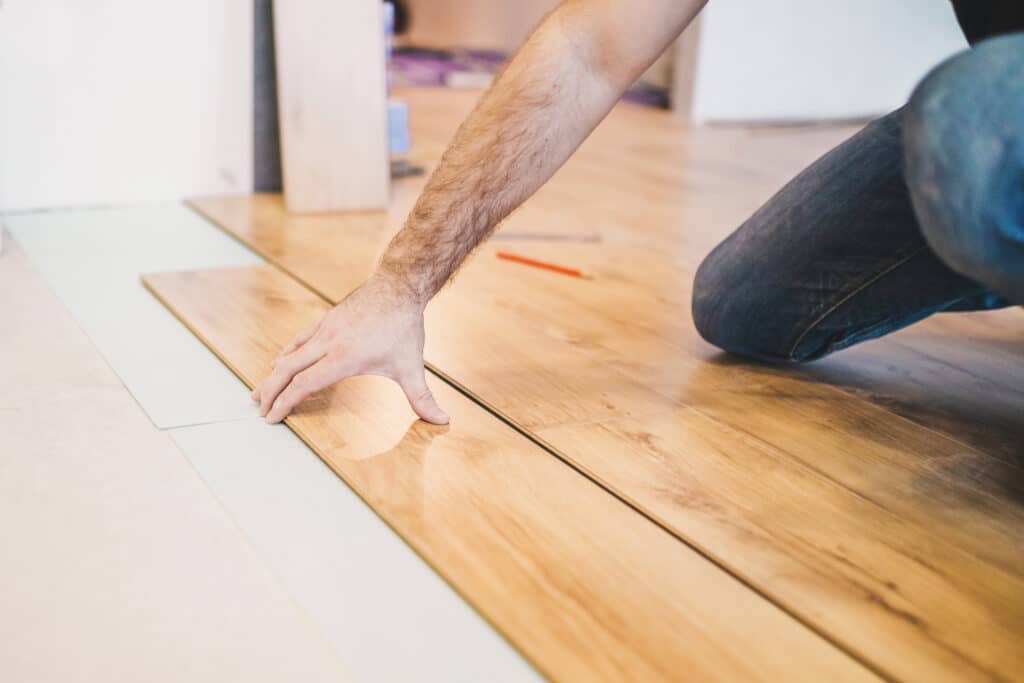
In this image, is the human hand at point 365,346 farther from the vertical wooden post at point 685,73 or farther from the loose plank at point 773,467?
the vertical wooden post at point 685,73

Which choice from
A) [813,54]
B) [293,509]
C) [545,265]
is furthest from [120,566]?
[813,54]

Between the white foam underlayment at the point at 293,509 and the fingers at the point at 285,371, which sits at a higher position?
the fingers at the point at 285,371

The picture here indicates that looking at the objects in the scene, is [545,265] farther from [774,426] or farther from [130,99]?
[130,99]

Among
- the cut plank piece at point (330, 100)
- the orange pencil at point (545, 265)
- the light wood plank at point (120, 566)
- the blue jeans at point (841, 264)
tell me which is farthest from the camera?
the cut plank piece at point (330, 100)

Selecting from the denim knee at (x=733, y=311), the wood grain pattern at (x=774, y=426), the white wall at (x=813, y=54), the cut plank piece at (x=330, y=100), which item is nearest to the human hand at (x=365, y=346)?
the wood grain pattern at (x=774, y=426)

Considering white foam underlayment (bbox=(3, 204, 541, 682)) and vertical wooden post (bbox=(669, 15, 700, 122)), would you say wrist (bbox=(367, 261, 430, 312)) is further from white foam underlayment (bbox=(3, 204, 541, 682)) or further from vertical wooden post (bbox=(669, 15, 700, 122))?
vertical wooden post (bbox=(669, 15, 700, 122))

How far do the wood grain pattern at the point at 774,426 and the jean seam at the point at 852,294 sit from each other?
55 millimetres

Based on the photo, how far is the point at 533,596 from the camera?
0.92 meters

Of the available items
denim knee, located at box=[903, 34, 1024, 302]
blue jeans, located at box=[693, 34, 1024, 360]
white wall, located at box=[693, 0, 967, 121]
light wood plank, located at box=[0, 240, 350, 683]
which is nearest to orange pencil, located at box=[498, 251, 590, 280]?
blue jeans, located at box=[693, 34, 1024, 360]

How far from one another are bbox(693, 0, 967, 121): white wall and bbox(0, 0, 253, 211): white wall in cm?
224

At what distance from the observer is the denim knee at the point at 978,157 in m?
0.90

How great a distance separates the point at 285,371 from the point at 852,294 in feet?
2.44

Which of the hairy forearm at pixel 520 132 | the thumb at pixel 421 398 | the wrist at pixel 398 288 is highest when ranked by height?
the hairy forearm at pixel 520 132

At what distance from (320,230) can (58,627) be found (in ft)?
5.01
